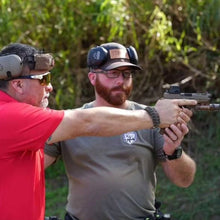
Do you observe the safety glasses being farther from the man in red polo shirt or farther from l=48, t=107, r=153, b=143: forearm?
l=48, t=107, r=153, b=143: forearm

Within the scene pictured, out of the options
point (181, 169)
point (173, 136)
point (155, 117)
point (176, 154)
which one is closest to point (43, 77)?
point (155, 117)

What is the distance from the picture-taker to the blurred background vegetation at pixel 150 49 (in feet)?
19.9

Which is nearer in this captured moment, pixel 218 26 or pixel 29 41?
pixel 218 26

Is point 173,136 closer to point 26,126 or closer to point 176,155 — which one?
point 176,155

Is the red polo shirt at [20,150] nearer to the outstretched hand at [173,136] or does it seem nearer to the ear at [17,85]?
the ear at [17,85]

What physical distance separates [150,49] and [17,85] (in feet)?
12.5

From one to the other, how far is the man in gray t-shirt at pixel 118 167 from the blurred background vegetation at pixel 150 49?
7.95 ft

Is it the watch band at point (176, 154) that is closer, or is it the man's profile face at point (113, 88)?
the watch band at point (176, 154)

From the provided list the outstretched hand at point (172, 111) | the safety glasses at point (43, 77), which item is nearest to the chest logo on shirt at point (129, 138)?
the outstretched hand at point (172, 111)

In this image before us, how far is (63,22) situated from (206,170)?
2.46 metres

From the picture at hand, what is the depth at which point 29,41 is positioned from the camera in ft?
23.1

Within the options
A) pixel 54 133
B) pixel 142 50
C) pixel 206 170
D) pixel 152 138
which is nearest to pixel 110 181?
pixel 152 138

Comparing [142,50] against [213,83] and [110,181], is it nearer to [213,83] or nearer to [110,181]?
[213,83]

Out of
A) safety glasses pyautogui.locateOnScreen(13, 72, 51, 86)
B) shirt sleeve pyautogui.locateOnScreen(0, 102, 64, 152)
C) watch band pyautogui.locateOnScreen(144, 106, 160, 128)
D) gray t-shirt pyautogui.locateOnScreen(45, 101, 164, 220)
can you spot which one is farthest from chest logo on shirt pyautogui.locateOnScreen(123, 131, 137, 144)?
shirt sleeve pyautogui.locateOnScreen(0, 102, 64, 152)
